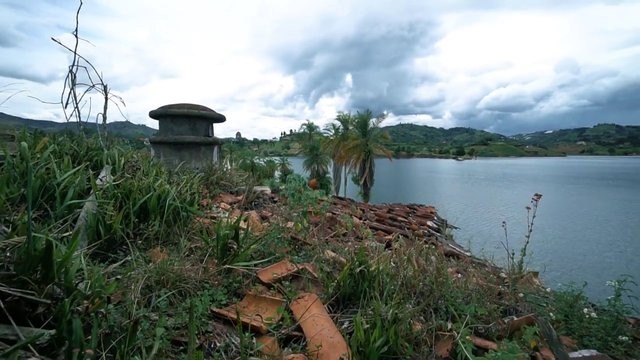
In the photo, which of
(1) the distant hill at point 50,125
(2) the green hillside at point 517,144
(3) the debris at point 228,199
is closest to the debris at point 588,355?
(3) the debris at point 228,199

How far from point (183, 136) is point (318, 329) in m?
4.20

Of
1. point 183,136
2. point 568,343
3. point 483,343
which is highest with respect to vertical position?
point 183,136

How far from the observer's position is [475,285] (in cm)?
313

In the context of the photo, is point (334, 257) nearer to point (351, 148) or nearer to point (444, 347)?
point (444, 347)

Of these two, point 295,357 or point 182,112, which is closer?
point 295,357

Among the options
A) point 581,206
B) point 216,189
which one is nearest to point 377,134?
point 581,206

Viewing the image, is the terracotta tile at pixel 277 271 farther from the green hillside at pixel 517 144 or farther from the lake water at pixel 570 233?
the green hillside at pixel 517 144

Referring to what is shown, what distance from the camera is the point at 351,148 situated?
31.6 meters

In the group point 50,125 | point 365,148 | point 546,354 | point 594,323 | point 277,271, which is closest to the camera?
point 546,354

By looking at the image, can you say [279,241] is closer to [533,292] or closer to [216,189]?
[216,189]

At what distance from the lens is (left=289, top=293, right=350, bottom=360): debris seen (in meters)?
2.22

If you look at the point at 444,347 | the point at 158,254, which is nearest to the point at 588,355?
the point at 444,347

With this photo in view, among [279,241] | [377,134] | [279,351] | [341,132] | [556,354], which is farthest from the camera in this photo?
[341,132]

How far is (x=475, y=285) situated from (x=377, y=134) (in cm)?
2937
